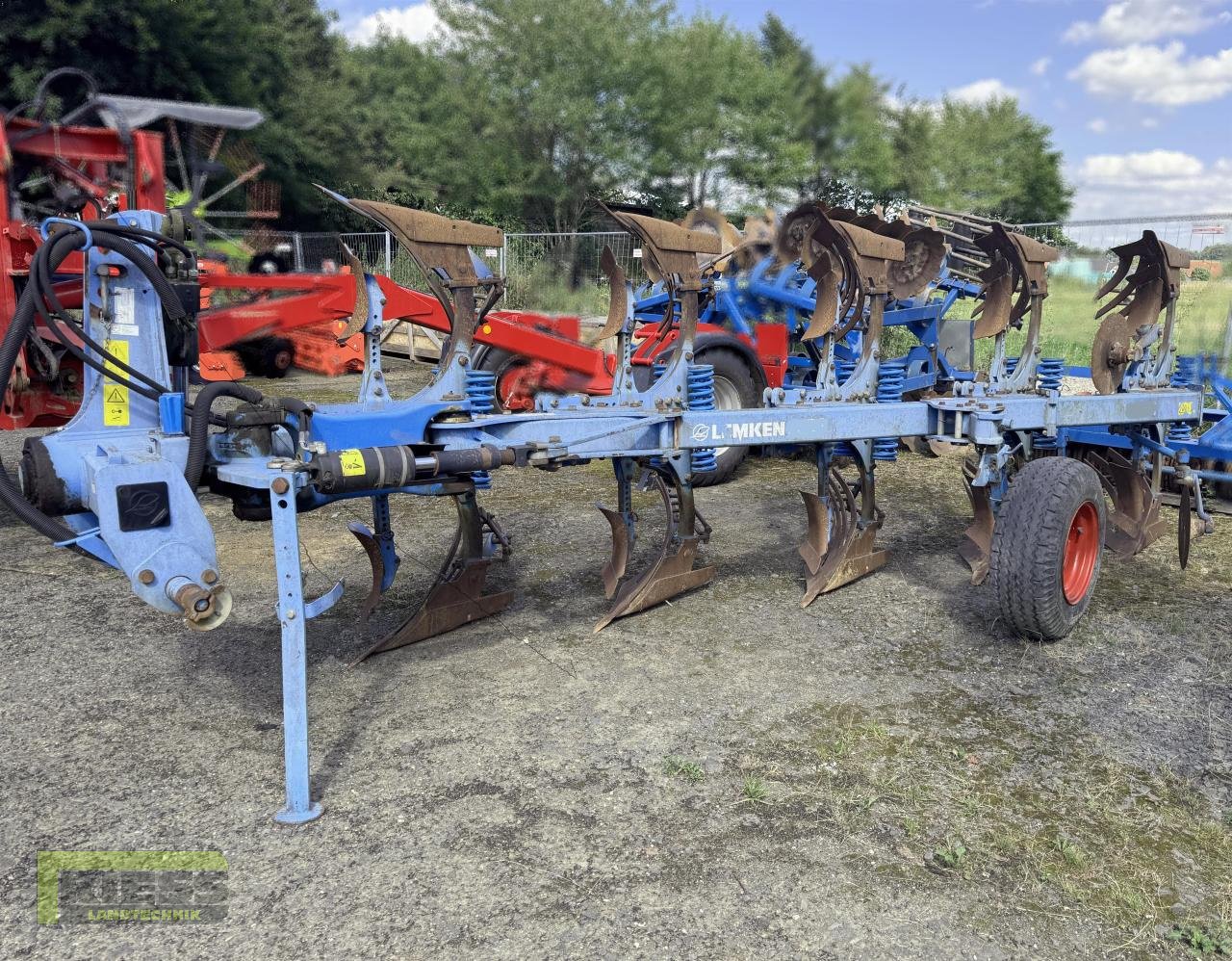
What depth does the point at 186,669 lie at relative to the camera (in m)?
4.06

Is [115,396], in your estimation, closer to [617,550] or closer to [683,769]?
[683,769]

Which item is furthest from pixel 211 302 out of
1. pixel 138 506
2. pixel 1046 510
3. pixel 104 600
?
pixel 1046 510

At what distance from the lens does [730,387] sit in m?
7.83

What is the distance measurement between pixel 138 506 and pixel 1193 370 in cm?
588

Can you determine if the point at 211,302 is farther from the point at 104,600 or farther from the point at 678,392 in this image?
the point at 678,392

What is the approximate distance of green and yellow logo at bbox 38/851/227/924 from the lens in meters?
2.53

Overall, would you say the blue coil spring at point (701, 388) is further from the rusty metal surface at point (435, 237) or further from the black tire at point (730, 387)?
the black tire at point (730, 387)

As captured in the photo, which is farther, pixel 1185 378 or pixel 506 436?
pixel 1185 378

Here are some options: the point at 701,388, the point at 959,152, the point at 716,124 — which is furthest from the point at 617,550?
the point at 716,124

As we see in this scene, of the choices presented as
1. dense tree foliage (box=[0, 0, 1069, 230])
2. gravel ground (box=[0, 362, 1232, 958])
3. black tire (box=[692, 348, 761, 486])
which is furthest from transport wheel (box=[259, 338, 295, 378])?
gravel ground (box=[0, 362, 1232, 958])

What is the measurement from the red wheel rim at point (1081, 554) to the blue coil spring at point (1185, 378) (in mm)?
1816

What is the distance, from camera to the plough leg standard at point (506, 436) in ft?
9.70

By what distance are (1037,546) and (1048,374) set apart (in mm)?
1681

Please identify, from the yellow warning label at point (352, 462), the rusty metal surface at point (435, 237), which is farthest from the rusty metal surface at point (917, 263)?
the yellow warning label at point (352, 462)
